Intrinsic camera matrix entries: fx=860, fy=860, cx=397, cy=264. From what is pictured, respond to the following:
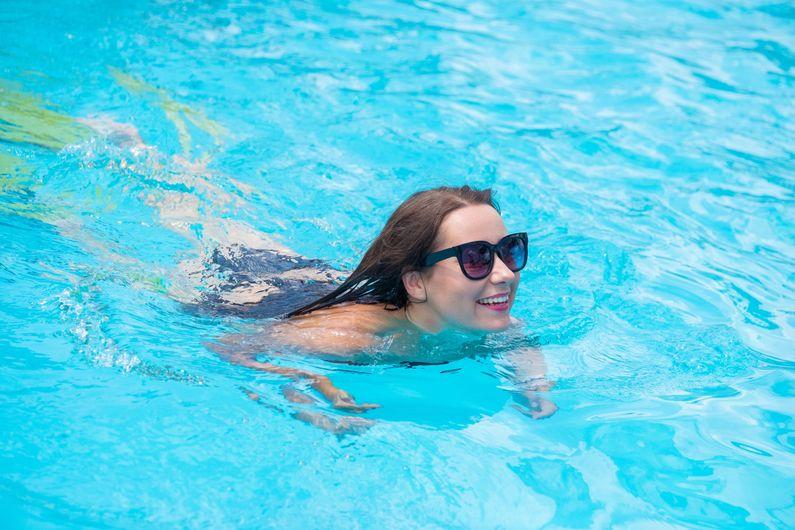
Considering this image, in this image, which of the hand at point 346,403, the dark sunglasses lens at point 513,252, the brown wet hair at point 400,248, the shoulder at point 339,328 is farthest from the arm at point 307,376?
the dark sunglasses lens at point 513,252

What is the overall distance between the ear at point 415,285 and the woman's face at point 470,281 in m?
0.05

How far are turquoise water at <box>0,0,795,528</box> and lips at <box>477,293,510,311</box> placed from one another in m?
0.45

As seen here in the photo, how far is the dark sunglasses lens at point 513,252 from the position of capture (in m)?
3.91

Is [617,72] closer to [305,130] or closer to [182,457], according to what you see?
[305,130]

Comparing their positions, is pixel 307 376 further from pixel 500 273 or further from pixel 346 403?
pixel 500 273

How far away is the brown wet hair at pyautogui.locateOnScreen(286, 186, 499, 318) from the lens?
4.04m

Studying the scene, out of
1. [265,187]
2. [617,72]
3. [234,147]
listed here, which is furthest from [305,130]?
[617,72]

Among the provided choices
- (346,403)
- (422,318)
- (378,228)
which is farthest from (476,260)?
(378,228)

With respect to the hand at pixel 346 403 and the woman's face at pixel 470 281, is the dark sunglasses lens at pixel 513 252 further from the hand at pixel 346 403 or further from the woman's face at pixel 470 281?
the hand at pixel 346 403

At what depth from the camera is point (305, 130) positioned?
7.24 meters

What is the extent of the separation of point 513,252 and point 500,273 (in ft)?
0.41

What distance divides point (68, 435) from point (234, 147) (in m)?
3.81

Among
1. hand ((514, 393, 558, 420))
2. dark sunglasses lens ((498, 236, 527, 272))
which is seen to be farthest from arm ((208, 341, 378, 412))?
dark sunglasses lens ((498, 236, 527, 272))

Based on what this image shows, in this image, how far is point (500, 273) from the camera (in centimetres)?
390
